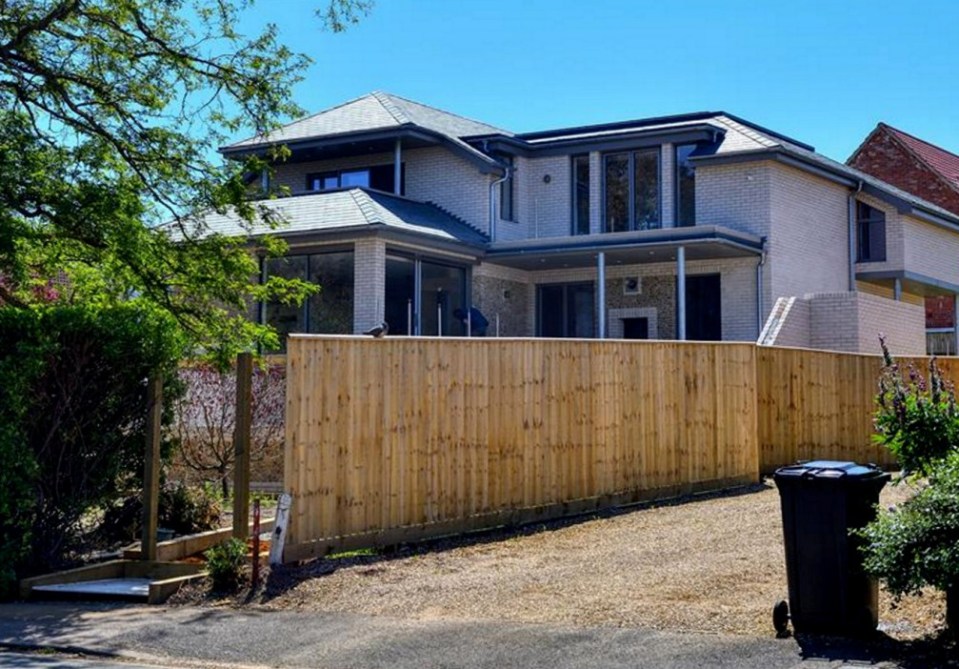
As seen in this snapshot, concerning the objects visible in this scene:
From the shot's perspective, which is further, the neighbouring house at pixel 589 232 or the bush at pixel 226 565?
the neighbouring house at pixel 589 232

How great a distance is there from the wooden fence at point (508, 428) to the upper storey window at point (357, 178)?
13988 mm

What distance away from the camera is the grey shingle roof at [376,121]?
90.5ft

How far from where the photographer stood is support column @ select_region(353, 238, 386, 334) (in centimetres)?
2334

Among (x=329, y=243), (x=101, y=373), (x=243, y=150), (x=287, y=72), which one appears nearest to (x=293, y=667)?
(x=101, y=373)

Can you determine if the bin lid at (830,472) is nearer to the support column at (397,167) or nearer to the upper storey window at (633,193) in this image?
the upper storey window at (633,193)

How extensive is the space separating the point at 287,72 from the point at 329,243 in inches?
399

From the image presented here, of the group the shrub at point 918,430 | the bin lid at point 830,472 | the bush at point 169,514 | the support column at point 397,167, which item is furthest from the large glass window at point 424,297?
the shrub at point 918,430

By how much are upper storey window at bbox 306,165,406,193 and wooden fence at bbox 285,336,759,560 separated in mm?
14584

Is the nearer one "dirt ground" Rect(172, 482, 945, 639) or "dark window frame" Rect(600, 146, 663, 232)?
"dirt ground" Rect(172, 482, 945, 639)

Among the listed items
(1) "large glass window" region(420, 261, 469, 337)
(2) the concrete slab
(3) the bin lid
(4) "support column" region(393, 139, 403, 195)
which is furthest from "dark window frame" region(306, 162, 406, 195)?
(3) the bin lid

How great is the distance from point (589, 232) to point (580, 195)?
1.10 metres

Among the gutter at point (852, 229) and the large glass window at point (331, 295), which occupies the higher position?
the gutter at point (852, 229)

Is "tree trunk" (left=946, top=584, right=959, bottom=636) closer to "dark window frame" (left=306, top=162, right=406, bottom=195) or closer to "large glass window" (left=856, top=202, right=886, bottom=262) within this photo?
"dark window frame" (left=306, top=162, right=406, bottom=195)

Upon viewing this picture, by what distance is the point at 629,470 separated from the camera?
14117mm
